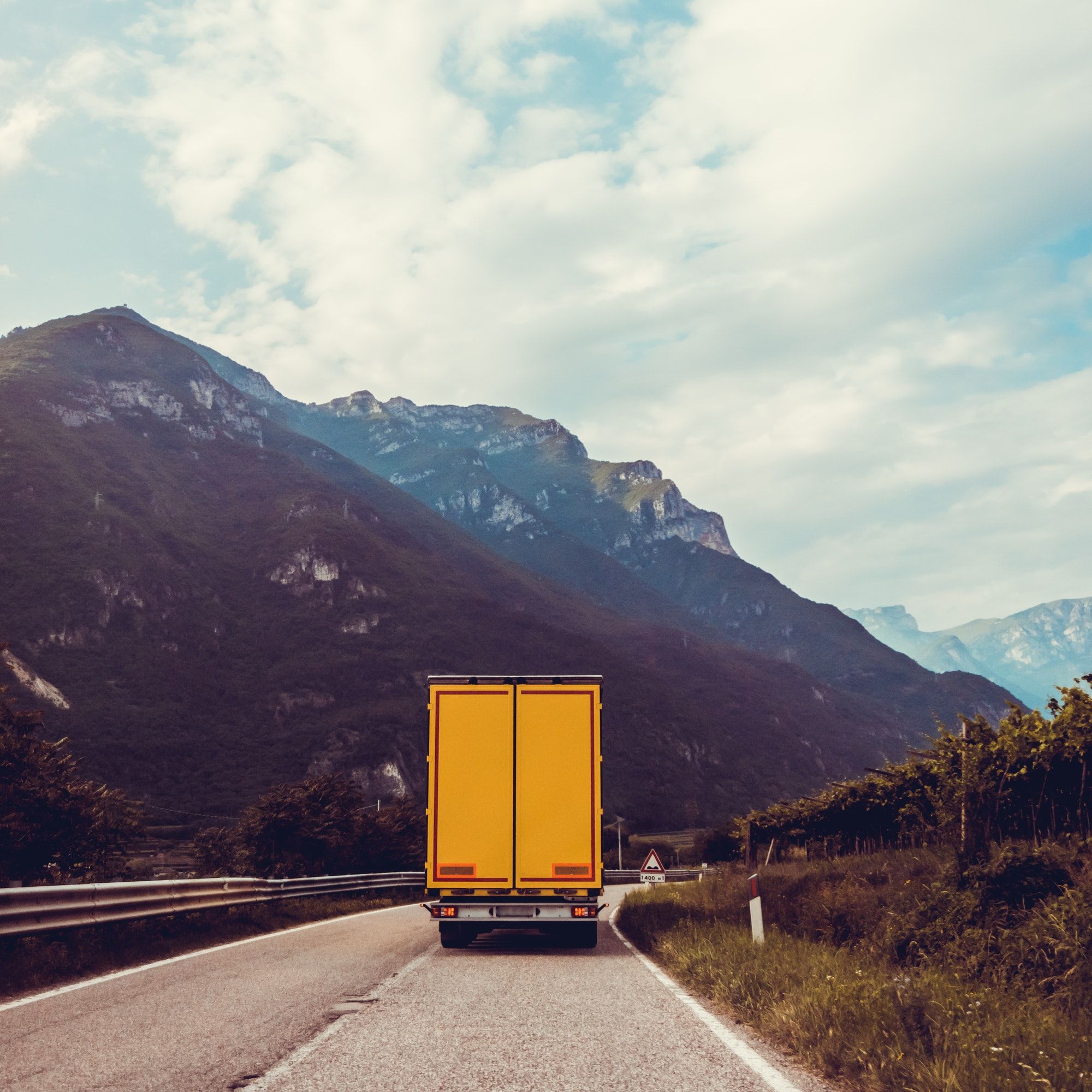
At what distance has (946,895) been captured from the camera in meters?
11.2

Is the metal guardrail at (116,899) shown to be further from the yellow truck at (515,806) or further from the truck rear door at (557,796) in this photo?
the truck rear door at (557,796)

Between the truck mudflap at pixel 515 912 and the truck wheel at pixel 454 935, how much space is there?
27 centimetres

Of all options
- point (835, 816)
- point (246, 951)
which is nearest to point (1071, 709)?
point (246, 951)

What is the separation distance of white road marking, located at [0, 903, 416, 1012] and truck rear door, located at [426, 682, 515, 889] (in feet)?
10.3

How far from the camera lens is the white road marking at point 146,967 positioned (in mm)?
8719

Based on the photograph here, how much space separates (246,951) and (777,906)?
→ 26.1ft

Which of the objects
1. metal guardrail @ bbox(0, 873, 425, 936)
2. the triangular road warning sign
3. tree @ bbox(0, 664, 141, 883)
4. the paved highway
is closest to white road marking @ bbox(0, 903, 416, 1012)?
the paved highway

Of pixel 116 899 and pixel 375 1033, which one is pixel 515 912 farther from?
pixel 375 1033

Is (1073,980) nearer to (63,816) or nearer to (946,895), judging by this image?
(946,895)

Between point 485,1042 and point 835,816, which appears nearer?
point 485,1042

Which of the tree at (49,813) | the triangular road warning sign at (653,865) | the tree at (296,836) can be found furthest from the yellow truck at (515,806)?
the triangular road warning sign at (653,865)

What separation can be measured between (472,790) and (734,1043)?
7.16m

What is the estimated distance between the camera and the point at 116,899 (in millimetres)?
12055

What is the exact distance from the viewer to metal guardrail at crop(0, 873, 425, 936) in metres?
9.68
